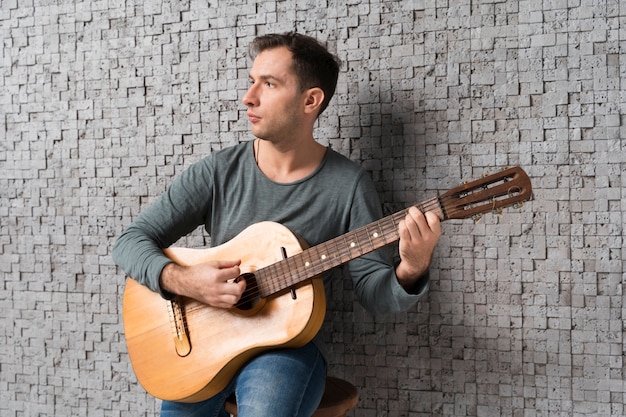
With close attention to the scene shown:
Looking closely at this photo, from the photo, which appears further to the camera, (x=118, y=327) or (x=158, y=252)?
(x=118, y=327)

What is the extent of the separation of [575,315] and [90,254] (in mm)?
1326

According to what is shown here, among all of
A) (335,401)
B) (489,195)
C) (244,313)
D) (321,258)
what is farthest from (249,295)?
(489,195)

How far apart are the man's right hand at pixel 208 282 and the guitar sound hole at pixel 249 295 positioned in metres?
0.02

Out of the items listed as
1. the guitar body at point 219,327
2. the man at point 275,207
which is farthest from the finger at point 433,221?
the guitar body at point 219,327

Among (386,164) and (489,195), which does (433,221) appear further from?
(386,164)

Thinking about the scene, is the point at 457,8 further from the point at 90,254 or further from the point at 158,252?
the point at 90,254

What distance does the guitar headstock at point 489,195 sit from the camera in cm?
116

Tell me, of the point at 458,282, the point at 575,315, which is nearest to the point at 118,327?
the point at 458,282

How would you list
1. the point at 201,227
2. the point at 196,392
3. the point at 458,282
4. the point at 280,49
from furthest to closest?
the point at 201,227 < the point at 458,282 < the point at 280,49 < the point at 196,392

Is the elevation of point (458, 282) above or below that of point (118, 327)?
above

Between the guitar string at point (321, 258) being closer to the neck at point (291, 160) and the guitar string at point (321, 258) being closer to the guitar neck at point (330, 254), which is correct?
the guitar neck at point (330, 254)

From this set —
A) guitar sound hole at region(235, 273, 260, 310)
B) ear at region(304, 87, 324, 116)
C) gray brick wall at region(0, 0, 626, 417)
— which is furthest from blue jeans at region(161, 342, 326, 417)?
ear at region(304, 87, 324, 116)

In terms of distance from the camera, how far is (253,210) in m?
1.52

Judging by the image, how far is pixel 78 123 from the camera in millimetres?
1872
